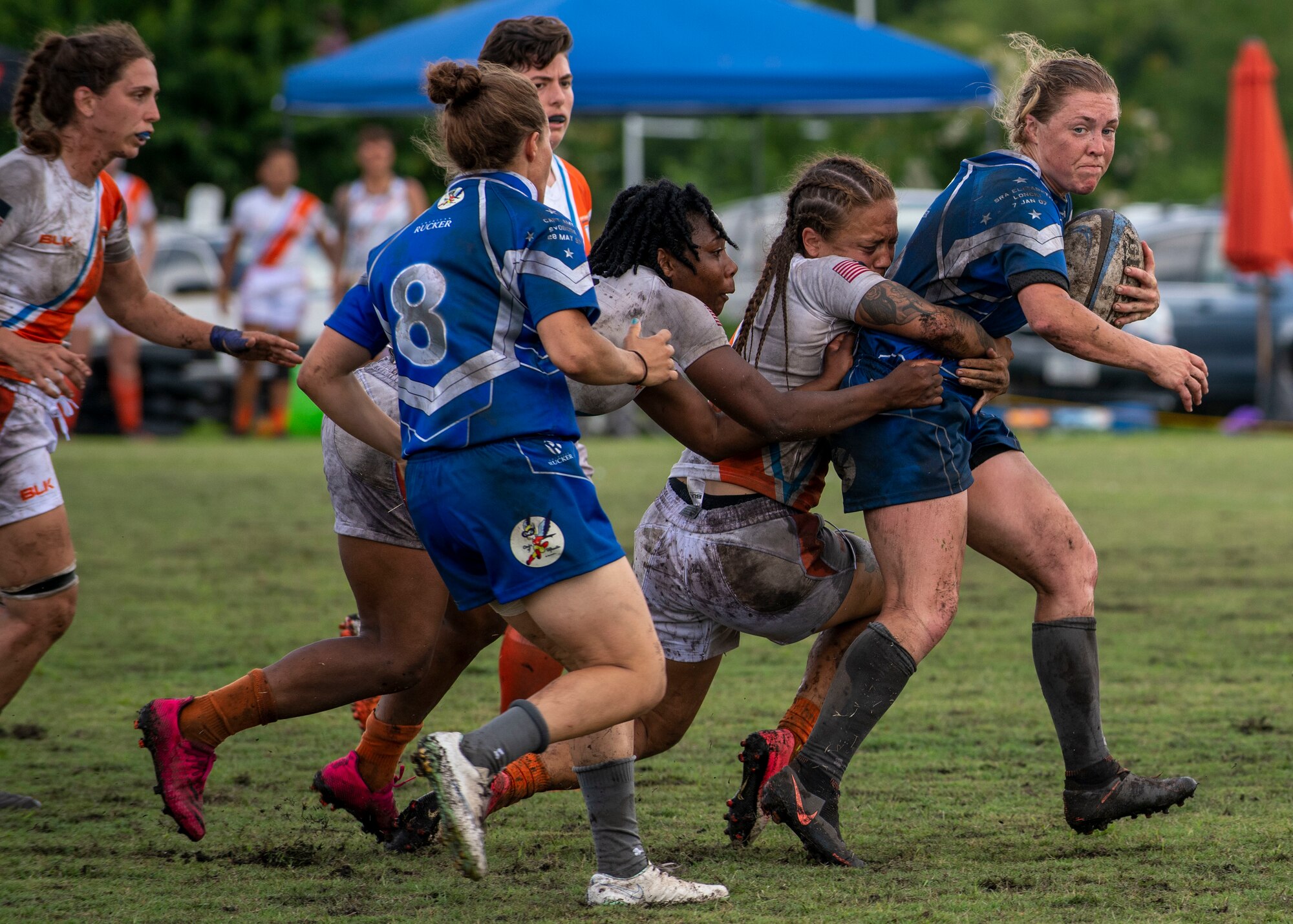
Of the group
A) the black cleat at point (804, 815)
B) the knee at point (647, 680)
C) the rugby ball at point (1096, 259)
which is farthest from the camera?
the rugby ball at point (1096, 259)

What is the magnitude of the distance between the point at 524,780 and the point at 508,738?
2.84 feet

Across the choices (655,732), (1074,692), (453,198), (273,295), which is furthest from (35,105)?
(273,295)

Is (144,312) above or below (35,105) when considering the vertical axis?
below

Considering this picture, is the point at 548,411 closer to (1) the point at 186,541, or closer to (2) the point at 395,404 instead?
(2) the point at 395,404

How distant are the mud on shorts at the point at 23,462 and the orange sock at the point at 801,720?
2067 millimetres

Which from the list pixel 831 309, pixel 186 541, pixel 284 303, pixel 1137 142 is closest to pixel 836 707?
pixel 831 309

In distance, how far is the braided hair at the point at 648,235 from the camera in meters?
4.05

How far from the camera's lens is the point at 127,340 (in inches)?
595

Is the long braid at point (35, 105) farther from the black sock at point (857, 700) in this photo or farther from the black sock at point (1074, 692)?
the black sock at point (1074, 692)

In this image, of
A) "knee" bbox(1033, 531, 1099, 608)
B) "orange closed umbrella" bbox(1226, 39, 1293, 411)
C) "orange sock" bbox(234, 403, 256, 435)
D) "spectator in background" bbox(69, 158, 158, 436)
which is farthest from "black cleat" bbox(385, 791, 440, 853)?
"orange closed umbrella" bbox(1226, 39, 1293, 411)

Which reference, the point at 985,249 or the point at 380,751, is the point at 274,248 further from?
the point at 985,249

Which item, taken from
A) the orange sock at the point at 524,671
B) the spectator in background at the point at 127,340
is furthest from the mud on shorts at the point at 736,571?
the spectator in background at the point at 127,340

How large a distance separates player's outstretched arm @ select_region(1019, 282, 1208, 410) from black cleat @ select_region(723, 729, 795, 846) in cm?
118

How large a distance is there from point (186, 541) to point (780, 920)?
6.87 metres
